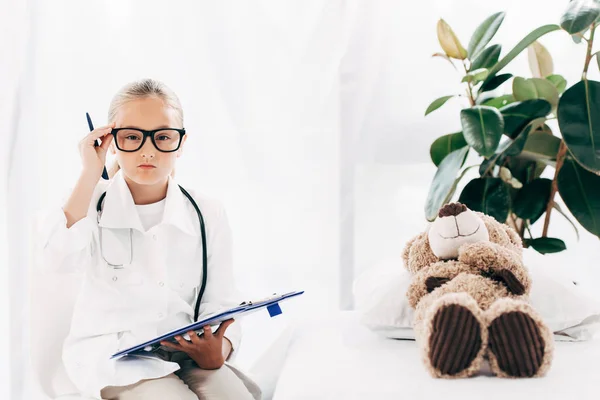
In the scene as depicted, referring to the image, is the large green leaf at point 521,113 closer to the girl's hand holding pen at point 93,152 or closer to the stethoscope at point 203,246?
the stethoscope at point 203,246

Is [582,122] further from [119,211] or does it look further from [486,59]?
[119,211]

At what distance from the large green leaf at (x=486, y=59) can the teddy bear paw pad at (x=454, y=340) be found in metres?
0.99

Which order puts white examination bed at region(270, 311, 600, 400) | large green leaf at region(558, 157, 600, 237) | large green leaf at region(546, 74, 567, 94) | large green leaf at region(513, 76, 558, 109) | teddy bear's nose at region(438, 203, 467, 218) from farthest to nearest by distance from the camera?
1. large green leaf at region(546, 74, 567, 94)
2. large green leaf at region(513, 76, 558, 109)
3. large green leaf at region(558, 157, 600, 237)
4. teddy bear's nose at region(438, 203, 467, 218)
5. white examination bed at region(270, 311, 600, 400)

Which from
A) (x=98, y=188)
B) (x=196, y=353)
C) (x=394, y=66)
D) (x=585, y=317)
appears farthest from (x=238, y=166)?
(x=585, y=317)

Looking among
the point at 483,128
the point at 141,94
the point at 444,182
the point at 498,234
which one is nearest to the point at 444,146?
the point at 444,182

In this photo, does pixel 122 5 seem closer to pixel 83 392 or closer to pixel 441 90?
pixel 441 90

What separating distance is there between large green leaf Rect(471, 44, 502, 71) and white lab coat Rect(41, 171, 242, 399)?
909mm

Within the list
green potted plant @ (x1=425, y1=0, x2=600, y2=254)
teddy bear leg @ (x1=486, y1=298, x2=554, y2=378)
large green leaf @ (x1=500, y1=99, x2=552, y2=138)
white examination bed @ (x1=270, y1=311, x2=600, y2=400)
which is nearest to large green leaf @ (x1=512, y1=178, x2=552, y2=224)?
green potted plant @ (x1=425, y1=0, x2=600, y2=254)

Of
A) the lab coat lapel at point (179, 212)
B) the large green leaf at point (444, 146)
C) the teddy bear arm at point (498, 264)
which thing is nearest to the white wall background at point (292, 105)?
the large green leaf at point (444, 146)

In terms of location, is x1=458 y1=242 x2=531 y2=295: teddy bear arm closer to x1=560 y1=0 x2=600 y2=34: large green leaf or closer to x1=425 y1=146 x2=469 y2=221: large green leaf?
x1=425 y1=146 x2=469 y2=221: large green leaf

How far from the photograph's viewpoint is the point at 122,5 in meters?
2.10

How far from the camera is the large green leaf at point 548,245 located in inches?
78.0

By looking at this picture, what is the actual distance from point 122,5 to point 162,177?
978 millimetres

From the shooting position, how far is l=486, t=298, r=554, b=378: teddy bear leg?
1117 millimetres
